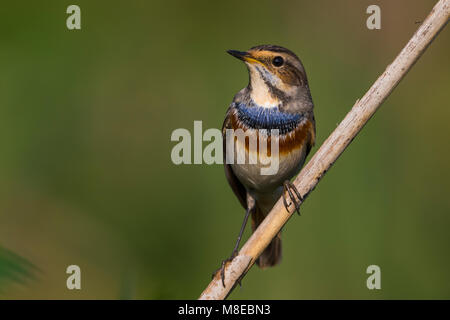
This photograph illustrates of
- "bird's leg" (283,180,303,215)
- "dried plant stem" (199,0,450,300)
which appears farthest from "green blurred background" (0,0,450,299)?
"dried plant stem" (199,0,450,300)

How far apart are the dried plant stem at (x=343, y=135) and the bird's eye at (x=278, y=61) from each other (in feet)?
3.09

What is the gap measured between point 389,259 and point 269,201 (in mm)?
981

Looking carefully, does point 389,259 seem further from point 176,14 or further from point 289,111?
point 176,14

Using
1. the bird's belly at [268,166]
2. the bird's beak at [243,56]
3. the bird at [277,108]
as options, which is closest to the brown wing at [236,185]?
the bird's belly at [268,166]

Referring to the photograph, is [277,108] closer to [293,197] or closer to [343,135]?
[293,197]

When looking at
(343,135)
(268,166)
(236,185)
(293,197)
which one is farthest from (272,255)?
(343,135)

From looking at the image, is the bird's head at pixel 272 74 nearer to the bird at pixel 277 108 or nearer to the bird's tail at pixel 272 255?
the bird at pixel 277 108

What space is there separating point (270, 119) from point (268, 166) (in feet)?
0.98

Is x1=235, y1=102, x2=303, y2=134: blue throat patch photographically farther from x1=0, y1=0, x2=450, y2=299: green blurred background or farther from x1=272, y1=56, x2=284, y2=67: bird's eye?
x1=0, y1=0, x2=450, y2=299: green blurred background

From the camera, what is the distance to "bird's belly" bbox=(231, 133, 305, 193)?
138 inches

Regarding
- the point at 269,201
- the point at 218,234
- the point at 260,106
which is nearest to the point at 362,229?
the point at 269,201

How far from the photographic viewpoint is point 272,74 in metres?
3.46

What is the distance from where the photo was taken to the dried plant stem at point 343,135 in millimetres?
2381

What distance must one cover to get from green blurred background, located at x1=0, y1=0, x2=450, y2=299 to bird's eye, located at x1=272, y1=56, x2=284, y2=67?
1019 millimetres
